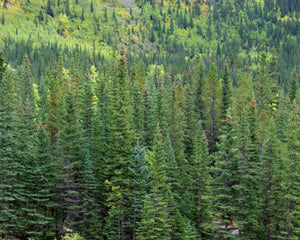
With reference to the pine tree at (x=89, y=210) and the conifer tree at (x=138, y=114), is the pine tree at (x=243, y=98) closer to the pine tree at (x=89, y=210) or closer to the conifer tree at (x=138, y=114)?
the conifer tree at (x=138, y=114)

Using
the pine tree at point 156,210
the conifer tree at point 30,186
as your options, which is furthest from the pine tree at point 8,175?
the pine tree at point 156,210

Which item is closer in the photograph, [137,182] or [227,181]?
[227,181]

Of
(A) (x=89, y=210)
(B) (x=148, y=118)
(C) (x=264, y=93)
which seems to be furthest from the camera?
(C) (x=264, y=93)

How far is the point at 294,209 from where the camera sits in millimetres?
33812

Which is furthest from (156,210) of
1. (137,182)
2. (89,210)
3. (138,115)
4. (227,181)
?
(138,115)

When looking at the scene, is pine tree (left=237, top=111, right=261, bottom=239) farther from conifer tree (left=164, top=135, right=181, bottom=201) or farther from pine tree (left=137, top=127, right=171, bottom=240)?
conifer tree (left=164, top=135, right=181, bottom=201)

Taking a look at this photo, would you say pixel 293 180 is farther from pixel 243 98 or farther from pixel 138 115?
pixel 243 98

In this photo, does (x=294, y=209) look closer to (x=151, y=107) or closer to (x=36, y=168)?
(x=151, y=107)

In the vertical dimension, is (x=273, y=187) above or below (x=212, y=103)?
below

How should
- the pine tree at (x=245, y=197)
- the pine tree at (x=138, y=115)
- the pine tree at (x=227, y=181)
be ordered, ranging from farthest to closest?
1. the pine tree at (x=138, y=115)
2. the pine tree at (x=227, y=181)
3. the pine tree at (x=245, y=197)

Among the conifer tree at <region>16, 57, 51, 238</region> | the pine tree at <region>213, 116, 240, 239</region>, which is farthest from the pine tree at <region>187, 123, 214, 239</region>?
the conifer tree at <region>16, 57, 51, 238</region>

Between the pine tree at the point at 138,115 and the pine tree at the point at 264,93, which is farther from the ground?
the pine tree at the point at 264,93

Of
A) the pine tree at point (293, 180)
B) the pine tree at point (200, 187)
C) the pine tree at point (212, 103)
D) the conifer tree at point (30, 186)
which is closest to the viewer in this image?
the pine tree at point (293, 180)

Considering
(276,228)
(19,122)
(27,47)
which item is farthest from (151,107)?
(27,47)
